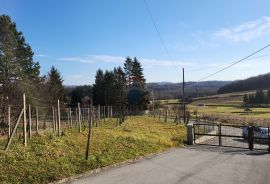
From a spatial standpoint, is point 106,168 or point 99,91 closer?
point 106,168

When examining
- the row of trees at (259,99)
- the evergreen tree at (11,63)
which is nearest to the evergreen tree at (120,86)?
the evergreen tree at (11,63)

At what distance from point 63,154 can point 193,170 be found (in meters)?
5.69

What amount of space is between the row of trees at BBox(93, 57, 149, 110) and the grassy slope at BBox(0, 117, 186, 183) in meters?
50.1

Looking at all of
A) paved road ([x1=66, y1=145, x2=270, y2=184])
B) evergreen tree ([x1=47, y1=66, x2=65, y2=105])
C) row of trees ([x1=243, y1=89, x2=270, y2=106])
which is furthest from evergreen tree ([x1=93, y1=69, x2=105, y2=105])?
paved road ([x1=66, y1=145, x2=270, y2=184])

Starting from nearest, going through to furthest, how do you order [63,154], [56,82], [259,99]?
1. [63,154]
2. [56,82]
3. [259,99]

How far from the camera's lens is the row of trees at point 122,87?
244ft

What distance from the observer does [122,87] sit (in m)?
87.9

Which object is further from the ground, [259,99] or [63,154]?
[259,99]

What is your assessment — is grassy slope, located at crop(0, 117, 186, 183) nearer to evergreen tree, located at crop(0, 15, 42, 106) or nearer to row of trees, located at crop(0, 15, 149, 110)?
row of trees, located at crop(0, 15, 149, 110)

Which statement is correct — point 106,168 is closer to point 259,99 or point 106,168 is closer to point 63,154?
point 63,154

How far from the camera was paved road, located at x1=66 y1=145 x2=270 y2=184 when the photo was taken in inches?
565

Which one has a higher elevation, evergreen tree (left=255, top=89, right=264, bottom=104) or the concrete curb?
evergreen tree (left=255, top=89, right=264, bottom=104)

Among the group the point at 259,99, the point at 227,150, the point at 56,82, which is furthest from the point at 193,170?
the point at 259,99

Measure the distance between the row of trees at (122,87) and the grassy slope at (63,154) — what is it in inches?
1971
